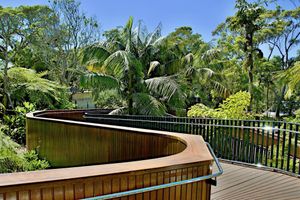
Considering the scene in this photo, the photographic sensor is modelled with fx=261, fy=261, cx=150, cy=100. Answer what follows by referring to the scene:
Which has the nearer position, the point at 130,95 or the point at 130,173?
the point at 130,173

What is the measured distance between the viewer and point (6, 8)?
1798 centimetres

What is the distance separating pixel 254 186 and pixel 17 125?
13.3 m

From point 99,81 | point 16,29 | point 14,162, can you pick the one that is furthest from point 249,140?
point 16,29

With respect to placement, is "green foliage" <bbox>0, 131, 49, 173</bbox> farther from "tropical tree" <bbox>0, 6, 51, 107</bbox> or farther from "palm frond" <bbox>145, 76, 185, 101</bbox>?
"tropical tree" <bbox>0, 6, 51, 107</bbox>

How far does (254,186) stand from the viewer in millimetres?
4023

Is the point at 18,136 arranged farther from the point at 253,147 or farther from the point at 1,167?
the point at 253,147

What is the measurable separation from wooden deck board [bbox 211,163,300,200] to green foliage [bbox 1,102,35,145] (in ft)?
39.2

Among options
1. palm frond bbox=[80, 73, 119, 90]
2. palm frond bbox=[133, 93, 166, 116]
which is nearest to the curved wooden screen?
palm frond bbox=[133, 93, 166, 116]

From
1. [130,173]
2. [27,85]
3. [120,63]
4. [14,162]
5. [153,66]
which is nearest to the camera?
[130,173]

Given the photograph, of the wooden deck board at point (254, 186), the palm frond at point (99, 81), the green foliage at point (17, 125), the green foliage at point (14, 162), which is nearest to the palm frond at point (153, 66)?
the palm frond at point (99, 81)

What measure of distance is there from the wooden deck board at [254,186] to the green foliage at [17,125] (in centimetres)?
1194

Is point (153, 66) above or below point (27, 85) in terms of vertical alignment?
above

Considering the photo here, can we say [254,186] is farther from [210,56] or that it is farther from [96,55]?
[210,56]

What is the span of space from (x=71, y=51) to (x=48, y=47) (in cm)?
201
